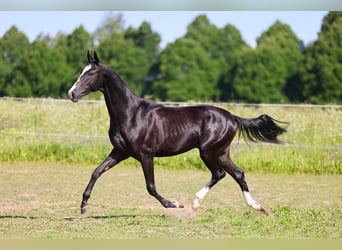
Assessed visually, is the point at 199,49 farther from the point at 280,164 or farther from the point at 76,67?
the point at 280,164

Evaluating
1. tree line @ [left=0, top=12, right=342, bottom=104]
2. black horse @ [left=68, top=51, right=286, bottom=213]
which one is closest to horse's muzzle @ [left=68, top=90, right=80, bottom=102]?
black horse @ [left=68, top=51, right=286, bottom=213]

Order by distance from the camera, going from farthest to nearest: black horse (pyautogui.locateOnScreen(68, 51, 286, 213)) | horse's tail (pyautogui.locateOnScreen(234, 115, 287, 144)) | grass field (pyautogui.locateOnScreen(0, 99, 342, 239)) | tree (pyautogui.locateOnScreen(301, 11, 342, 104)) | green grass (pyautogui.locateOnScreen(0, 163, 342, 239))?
tree (pyautogui.locateOnScreen(301, 11, 342, 104))
horse's tail (pyautogui.locateOnScreen(234, 115, 287, 144))
black horse (pyautogui.locateOnScreen(68, 51, 286, 213))
grass field (pyautogui.locateOnScreen(0, 99, 342, 239))
green grass (pyautogui.locateOnScreen(0, 163, 342, 239))

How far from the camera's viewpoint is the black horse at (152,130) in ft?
24.8

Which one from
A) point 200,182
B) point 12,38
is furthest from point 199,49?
point 200,182

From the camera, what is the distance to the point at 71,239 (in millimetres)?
6230

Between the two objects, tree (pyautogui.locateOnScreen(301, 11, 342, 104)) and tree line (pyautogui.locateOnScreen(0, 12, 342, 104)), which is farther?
tree line (pyautogui.locateOnScreen(0, 12, 342, 104))

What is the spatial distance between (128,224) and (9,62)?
29.4 m

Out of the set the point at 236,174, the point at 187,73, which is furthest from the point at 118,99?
the point at 187,73

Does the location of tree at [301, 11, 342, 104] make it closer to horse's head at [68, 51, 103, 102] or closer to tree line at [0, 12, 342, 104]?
tree line at [0, 12, 342, 104]

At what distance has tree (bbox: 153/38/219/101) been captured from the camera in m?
42.2

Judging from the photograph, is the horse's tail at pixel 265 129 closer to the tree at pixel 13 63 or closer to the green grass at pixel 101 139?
the green grass at pixel 101 139

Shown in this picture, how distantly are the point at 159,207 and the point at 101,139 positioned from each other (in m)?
6.13

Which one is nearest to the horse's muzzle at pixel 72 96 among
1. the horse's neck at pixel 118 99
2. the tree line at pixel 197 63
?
the horse's neck at pixel 118 99

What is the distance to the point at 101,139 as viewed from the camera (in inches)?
577
